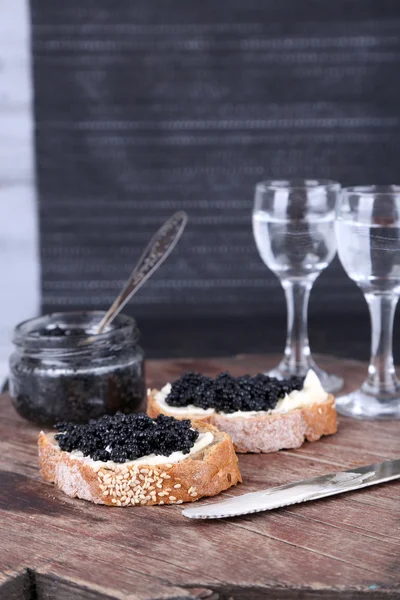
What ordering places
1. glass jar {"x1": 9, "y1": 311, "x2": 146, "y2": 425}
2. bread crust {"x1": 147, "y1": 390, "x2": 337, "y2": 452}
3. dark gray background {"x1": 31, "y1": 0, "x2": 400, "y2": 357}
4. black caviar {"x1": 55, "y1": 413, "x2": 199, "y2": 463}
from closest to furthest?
→ 1. black caviar {"x1": 55, "y1": 413, "x2": 199, "y2": 463}
2. bread crust {"x1": 147, "y1": 390, "x2": 337, "y2": 452}
3. glass jar {"x1": 9, "y1": 311, "x2": 146, "y2": 425}
4. dark gray background {"x1": 31, "y1": 0, "x2": 400, "y2": 357}

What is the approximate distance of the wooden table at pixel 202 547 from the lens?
1105 mm

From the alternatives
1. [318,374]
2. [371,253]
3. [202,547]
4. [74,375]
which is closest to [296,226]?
[371,253]

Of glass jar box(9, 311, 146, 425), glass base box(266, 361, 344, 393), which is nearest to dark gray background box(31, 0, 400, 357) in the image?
glass base box(266, 361, 344, 393)

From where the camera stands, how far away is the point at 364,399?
70.8 inches

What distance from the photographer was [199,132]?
10.00 ft

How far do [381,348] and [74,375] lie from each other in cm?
59

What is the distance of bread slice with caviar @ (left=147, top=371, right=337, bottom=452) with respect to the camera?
1576 millimetres

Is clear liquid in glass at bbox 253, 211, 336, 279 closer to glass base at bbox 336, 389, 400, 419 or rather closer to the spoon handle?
the spoon handle

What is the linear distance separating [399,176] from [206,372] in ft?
4.44

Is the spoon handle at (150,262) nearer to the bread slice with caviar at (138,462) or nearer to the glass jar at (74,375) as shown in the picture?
the glass jar at (74,375)

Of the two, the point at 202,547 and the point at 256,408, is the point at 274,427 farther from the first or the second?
the point at 202,547

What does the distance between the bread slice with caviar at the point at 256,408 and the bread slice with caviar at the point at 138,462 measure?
110mm

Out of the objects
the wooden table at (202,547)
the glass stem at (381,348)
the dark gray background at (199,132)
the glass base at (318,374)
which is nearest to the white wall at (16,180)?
the dark gray background at (199,132)

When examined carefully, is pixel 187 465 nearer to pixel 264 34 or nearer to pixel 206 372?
pixel 206 372
